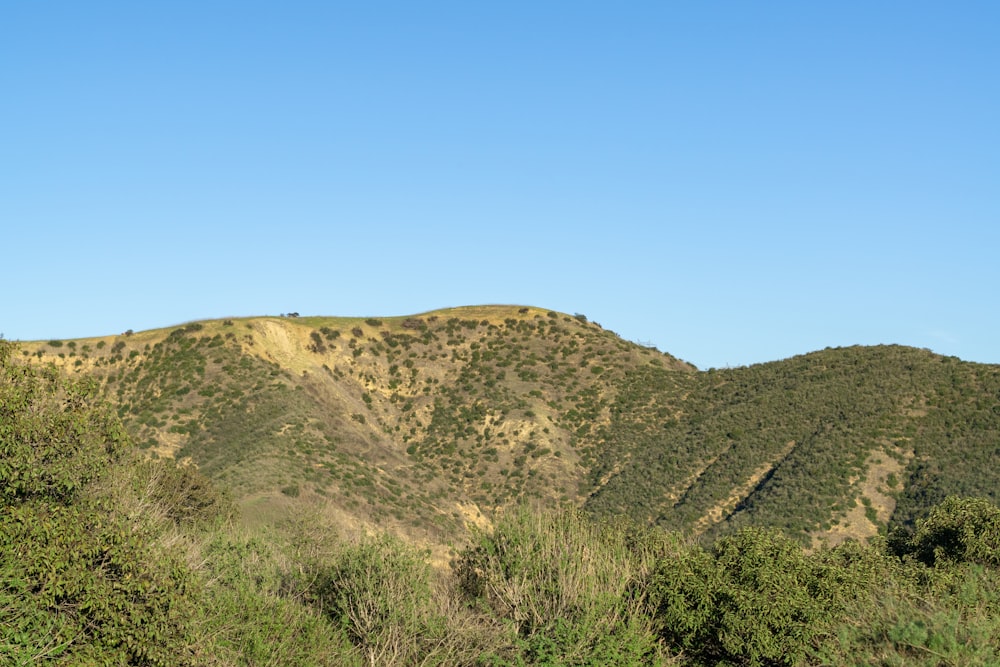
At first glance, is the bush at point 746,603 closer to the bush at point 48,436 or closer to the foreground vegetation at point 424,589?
the foreground vegetation at point 424,589

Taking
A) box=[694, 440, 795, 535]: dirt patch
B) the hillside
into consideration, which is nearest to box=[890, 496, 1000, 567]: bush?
the hillside

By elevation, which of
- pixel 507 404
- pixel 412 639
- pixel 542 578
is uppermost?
pixel 507 404

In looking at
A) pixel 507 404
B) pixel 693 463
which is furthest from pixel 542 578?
pixel 507 404

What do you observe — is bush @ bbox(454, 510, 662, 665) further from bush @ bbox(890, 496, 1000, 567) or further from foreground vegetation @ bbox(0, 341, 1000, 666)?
bush @ bbox(890, 496, 1000, 567)

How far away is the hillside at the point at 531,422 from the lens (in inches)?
2901

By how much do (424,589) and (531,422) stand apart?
6302 centimetres

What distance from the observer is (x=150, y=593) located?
74.1ft

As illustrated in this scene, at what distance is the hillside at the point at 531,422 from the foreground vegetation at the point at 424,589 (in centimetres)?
2726

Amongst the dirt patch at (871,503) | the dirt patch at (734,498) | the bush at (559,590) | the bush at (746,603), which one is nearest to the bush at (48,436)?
the bush at (559,590)

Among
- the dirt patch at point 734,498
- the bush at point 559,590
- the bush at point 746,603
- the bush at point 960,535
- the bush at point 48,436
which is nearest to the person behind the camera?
the bush at point 48,436

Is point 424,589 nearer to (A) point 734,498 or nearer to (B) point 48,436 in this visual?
(B) point 48,436

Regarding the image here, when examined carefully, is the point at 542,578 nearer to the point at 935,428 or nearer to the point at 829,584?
the point at 829,584

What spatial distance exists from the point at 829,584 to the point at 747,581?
284 centimetres

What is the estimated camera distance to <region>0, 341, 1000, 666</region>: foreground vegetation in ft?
71.9
